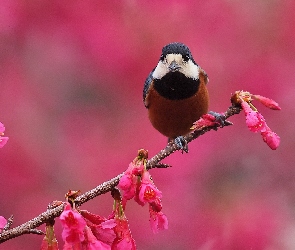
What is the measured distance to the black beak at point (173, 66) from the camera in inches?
48.2

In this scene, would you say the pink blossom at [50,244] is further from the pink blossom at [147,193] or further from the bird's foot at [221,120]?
the bird's foot at [221,120]

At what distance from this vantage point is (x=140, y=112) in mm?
2279

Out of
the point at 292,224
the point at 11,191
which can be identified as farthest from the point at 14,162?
the point at 292,224

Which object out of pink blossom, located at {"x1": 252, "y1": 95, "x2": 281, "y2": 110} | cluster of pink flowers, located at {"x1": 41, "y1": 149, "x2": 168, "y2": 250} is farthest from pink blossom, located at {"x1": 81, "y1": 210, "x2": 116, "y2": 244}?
pink blossom, located at {"x1": 252, "y1": 95, "x2": 281, "y2": 110}

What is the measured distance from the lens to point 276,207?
80.0 inches

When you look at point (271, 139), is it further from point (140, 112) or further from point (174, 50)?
point (140, 112)

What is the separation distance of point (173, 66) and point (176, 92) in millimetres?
233

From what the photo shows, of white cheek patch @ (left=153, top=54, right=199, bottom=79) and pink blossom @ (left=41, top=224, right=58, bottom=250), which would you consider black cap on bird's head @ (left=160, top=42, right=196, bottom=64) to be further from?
pink blossom @ (left=41, top=224, right=58, bottom=250)

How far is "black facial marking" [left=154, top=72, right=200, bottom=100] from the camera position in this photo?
137cm

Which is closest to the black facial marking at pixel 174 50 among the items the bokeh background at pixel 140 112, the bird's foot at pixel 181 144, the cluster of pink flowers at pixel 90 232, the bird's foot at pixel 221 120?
the bird's foot at pixel 181 144

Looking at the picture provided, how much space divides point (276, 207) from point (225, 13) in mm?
861

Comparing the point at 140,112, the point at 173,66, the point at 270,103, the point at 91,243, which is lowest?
the point at 91,243

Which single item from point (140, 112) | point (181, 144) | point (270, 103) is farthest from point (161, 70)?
point (140, 112)

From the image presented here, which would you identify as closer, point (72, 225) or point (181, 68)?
point (72, 225)
